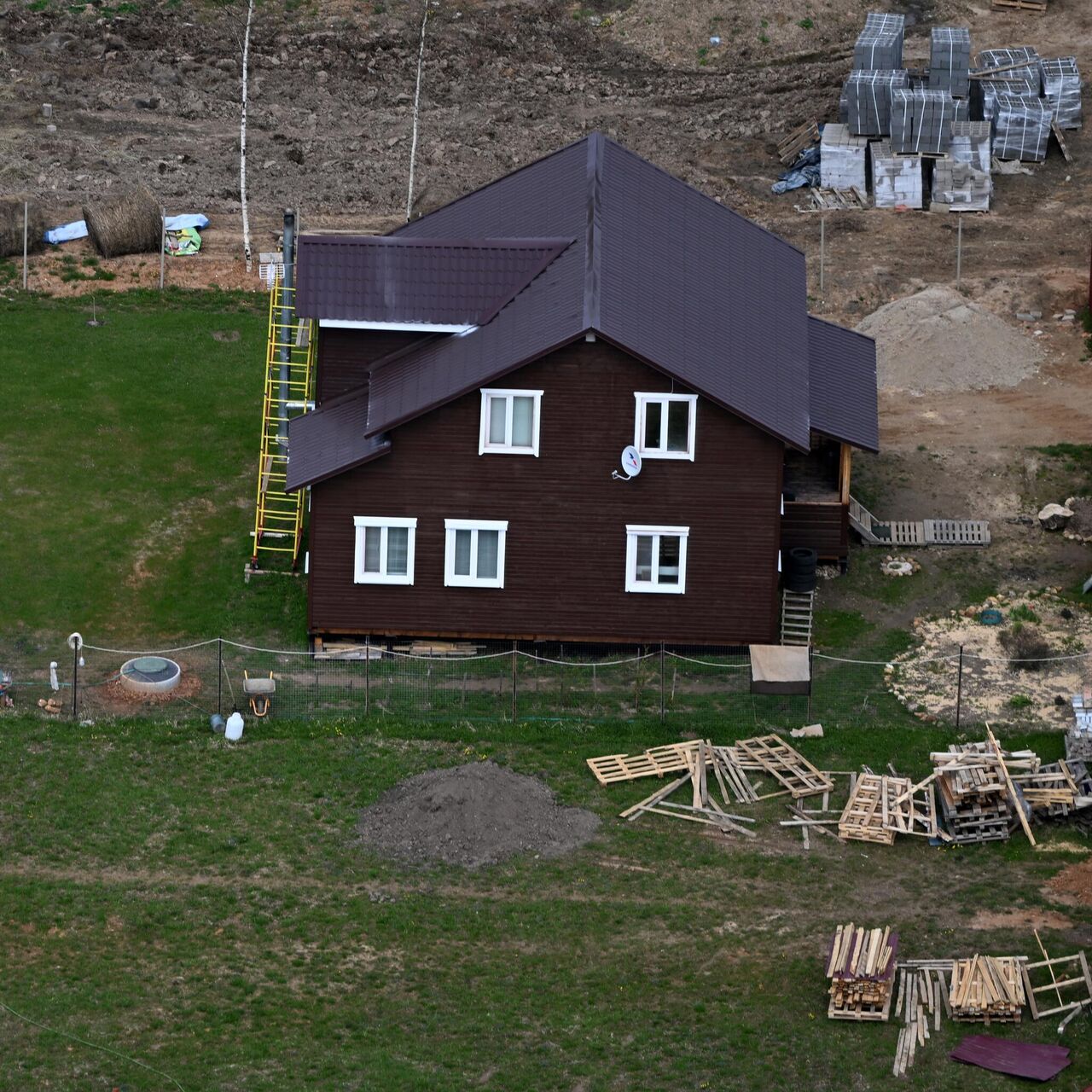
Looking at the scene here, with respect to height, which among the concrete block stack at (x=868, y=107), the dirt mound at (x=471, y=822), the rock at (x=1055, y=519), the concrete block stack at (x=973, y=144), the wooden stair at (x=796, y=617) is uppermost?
the concrete block stack at (x=868, y=107)

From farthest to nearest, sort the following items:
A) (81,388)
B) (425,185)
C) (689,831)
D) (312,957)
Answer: (425,185)
(81,388)
(689,831)
(312,957)

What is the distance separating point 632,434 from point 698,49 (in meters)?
43.8

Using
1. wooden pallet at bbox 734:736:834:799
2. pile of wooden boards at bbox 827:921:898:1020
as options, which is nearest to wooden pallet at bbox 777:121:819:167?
wooden pallet at bbox 734:736:834:799

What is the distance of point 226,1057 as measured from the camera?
129ft

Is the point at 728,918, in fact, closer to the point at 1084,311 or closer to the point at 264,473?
the point at 264,473

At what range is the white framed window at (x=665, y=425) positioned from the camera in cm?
5225

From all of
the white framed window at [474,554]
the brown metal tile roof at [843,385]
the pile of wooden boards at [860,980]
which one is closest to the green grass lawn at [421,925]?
the pile of wooden boards at [860,980]

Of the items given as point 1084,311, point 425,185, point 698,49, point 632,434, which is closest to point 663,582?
point 632,434

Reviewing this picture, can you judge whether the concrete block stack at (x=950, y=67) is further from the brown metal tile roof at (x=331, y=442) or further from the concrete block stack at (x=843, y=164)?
the brown metal tile roof at (x=331, y=442)

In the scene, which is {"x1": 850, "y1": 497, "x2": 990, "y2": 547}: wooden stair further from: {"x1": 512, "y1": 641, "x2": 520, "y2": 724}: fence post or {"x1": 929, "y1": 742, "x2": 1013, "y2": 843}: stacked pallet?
{"x1": 929, "y1": 742, "x2": 1013, "y2": 843}: stacked pallet

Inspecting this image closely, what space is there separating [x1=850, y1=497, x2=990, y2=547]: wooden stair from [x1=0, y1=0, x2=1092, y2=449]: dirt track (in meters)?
5.39

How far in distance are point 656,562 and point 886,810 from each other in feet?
30.0

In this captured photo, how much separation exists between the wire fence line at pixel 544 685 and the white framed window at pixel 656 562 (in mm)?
1444

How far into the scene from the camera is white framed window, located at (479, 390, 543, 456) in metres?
52.2
